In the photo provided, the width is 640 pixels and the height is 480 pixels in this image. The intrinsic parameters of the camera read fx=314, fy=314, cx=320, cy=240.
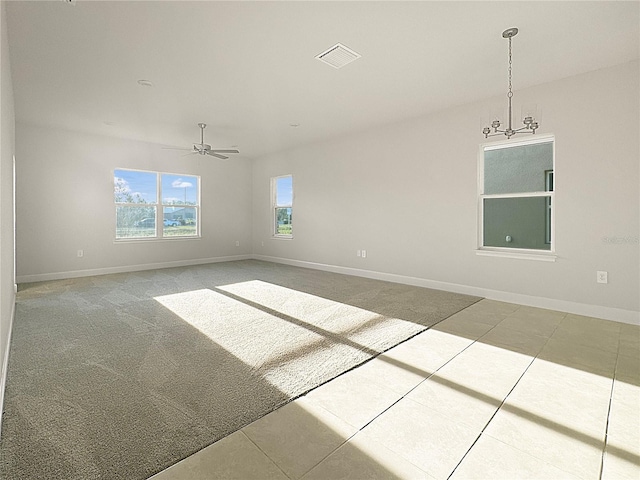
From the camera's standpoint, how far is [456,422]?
1646mm

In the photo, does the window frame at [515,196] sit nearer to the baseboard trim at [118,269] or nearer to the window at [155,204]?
the baseboard trim at [118,269]

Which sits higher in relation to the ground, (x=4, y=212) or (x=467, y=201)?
(x=467, y=201)

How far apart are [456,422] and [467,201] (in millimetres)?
3448

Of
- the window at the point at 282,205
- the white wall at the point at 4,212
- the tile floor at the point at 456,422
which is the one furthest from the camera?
the window at the point at 282,205

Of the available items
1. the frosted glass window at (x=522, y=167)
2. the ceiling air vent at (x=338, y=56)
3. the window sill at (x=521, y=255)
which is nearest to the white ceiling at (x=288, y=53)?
the ceiling air vent at (x=338, y=56)

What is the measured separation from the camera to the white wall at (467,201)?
3.31 m

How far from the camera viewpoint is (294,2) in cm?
238

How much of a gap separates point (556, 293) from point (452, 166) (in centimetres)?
209

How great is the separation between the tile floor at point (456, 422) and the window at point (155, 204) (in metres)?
6.07

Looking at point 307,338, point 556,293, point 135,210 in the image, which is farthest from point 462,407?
point 135,210

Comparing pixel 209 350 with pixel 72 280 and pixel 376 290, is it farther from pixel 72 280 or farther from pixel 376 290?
pixel 72 280

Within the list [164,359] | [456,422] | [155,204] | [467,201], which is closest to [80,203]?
[155,204]

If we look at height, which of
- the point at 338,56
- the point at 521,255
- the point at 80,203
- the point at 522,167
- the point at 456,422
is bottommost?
the point at 456,422

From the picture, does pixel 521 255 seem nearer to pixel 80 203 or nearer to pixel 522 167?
pixel 522 167
